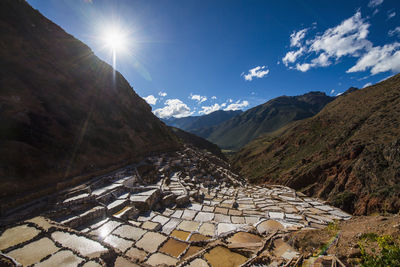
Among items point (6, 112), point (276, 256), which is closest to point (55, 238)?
point (276, 256)

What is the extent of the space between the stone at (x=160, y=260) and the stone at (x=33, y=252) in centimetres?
230

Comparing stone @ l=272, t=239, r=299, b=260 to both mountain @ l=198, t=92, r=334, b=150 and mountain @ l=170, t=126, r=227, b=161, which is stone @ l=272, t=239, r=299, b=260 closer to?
mountain @ l=170, t=126, r=227, b=161

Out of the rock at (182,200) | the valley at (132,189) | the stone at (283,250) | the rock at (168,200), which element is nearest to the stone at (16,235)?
the valley at (132,189)

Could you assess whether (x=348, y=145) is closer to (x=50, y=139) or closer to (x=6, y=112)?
(x=50, y=139)

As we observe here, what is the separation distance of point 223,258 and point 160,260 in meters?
1.60

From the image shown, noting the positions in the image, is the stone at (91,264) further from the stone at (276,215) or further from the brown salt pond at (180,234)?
the stone at (276,215)

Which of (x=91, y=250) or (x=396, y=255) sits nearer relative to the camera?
(x=396, y=255)

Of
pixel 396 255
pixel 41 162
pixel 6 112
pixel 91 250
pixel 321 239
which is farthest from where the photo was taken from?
pixel 6 112

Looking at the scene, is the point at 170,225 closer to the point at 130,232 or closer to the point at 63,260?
the point at 130,232

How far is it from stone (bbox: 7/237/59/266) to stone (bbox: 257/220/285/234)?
6006 millimetres

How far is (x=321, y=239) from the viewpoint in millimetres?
4449

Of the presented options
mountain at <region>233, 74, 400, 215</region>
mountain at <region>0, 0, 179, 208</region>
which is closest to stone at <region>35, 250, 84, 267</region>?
mountain at <region>0, 0, 179, 208</region>

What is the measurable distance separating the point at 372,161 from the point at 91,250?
66.5 ft

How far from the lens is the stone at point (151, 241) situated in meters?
4.68
